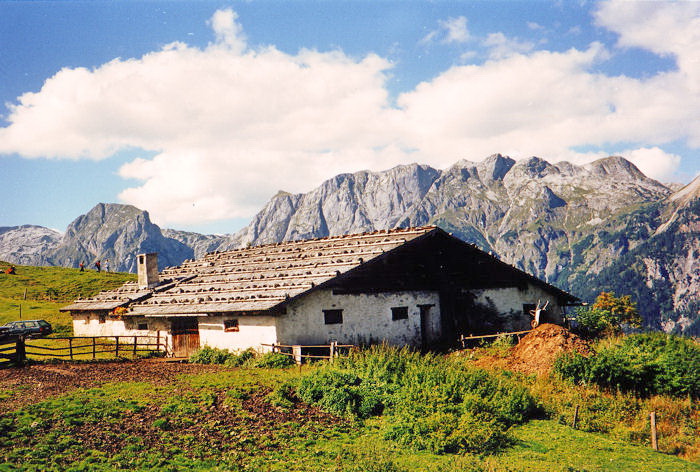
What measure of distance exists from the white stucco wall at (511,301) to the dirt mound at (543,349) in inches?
310

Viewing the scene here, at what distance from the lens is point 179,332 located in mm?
28484

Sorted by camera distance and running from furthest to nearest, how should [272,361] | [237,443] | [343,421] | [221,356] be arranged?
[221,356]
[272,361]
[343,421]
[237,443]

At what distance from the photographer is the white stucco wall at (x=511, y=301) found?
30797 millimetres

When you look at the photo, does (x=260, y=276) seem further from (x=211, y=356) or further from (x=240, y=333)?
(x=211, y=356)

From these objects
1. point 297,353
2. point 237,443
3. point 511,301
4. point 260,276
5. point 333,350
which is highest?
point 260,276

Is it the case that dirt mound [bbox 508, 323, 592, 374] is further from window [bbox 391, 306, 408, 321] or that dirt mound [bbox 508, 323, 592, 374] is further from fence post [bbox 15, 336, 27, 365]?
fence post [bbox 15, 336, 27, 365]

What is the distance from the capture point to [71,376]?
21125 millimetres

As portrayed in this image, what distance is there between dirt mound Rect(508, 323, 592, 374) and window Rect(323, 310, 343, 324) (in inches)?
349

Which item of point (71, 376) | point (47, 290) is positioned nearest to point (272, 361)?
point (71, 376)

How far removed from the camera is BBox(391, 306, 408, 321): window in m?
27.4

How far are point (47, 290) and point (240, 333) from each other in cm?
4840

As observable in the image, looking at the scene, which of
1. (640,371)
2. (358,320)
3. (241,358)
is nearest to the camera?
(640,371)

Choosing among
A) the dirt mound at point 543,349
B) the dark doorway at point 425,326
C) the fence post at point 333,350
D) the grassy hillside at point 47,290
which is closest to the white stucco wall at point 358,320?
the dark doorway at point 425,326

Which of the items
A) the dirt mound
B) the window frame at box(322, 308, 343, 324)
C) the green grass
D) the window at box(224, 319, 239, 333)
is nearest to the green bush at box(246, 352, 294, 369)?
the window at box(224, 319, 239, 333)
